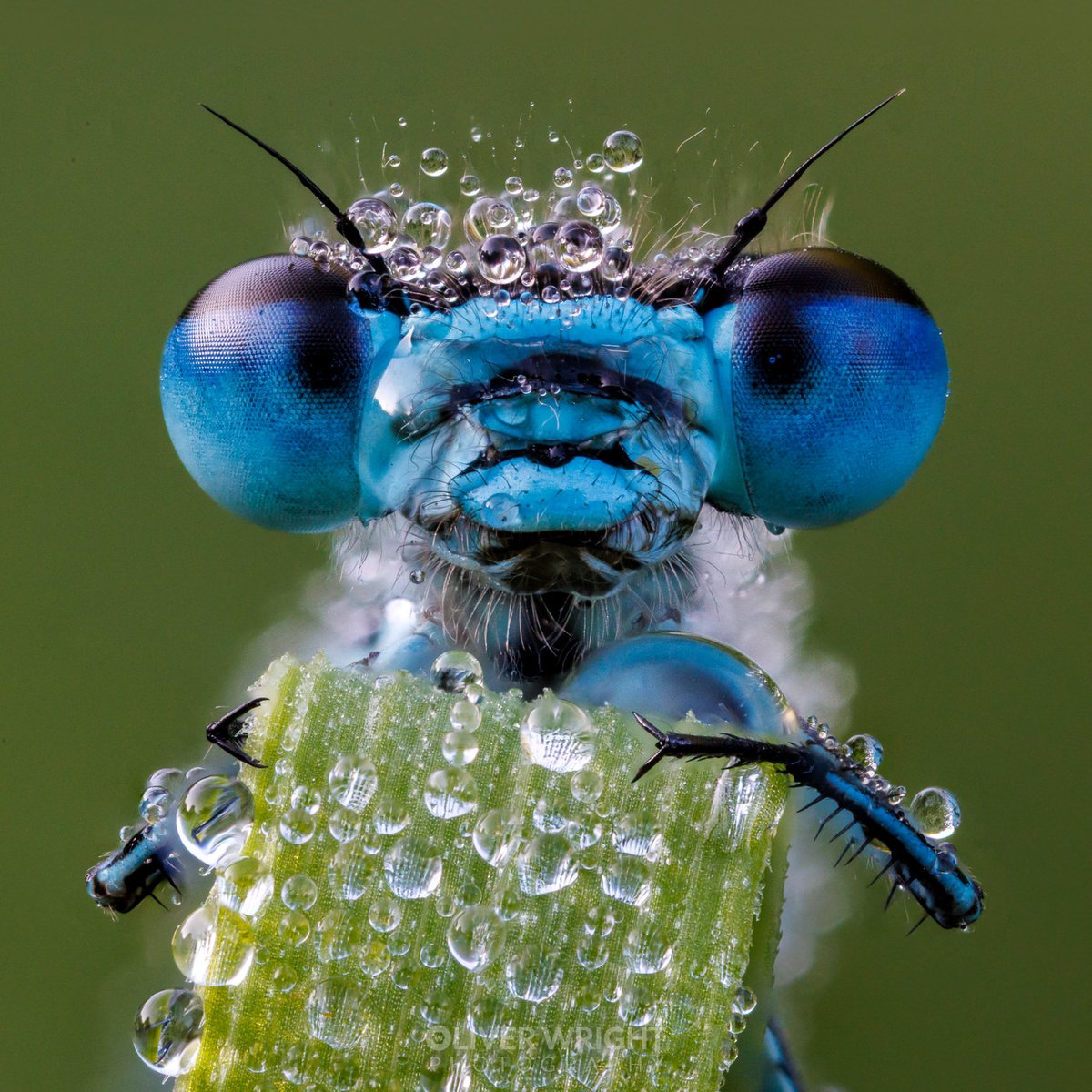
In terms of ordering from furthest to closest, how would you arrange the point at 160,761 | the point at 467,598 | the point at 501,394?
the point at 160,761 < the point at 467,598 < the point at 501,394

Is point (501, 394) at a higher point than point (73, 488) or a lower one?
Result: lower

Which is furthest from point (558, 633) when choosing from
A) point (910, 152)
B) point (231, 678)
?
point (910, 152)

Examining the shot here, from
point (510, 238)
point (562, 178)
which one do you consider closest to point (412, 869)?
point (510, 238)

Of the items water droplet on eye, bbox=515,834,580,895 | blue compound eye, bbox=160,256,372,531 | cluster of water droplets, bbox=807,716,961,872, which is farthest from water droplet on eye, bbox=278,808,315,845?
cluster of water droplets, bbox=807,716,961,872

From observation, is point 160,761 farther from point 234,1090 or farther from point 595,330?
point 595,330

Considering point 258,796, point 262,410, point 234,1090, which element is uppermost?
point 262,410

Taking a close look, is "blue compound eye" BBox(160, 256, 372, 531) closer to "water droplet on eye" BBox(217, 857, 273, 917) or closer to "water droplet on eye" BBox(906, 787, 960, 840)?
"water droplet on eye" BBox(217, 857, 273, 917)

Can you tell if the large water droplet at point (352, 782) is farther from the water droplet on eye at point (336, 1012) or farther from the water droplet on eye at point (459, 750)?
the water droplet on eye at point (336, 1012)
